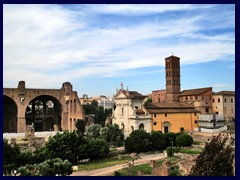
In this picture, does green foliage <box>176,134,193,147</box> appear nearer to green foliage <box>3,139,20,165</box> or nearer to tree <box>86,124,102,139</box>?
tree <box>86,124,102,139</box>

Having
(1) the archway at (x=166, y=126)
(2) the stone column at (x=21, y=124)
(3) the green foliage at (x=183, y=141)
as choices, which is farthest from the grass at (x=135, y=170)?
(2) the stone column at (x=21, y=124)

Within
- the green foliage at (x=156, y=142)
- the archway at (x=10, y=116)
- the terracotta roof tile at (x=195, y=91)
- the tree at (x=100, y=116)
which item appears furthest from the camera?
the tree at (x=100, y=116)

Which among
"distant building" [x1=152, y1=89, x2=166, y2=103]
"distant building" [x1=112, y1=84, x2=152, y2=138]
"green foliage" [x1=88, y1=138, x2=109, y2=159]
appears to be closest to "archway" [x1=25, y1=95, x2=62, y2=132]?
"distant building" [x1=112, y1=84, x2=152, y2=138]

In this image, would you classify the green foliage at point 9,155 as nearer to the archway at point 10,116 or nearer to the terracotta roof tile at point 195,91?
the archway at point 10,116

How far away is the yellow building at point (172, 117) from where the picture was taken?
81.9 feet

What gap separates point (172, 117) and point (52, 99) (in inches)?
521

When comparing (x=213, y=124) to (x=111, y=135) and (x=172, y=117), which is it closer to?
(x=172, y=117)

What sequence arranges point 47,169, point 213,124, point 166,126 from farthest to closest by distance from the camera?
1. point 166,126
2. point 213,124
3. point 47,169

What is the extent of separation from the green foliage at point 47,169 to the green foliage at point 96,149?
4.41 metres

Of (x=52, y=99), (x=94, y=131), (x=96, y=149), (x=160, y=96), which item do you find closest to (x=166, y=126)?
(x=94, y=131)

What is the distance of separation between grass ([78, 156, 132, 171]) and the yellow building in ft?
24.5

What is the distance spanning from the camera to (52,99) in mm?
31250
